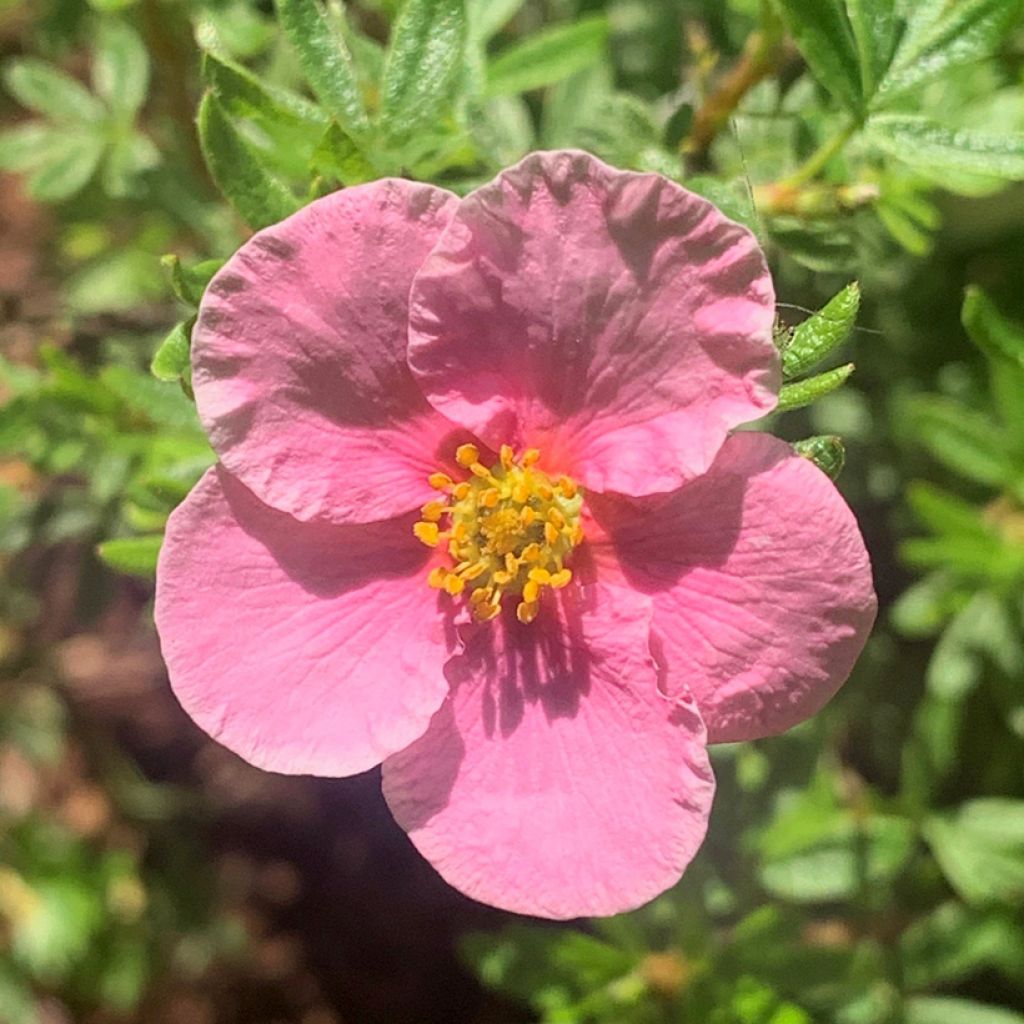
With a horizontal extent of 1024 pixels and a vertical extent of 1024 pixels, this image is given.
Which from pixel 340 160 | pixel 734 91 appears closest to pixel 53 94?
pixel 340 160

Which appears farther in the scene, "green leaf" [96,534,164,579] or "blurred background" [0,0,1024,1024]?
"green leaf" [96,534,164,579]

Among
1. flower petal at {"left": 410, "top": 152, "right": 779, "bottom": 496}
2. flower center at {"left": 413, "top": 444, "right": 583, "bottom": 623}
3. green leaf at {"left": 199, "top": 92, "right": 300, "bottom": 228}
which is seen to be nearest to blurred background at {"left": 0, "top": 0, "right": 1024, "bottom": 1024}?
green leaf at {"left": 199, "top": 92, "right": 300, "bottom": 228}

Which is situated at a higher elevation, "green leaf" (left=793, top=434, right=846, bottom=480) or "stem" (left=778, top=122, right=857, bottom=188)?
"stem" (left=778, top=122, right=857, bottom=188)

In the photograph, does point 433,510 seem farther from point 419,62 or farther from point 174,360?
point 419,62

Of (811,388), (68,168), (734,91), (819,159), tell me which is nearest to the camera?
(811,388)

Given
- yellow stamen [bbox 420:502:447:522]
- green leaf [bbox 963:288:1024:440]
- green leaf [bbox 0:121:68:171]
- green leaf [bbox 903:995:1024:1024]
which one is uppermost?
green leaf [bbox 0:121:68:171]

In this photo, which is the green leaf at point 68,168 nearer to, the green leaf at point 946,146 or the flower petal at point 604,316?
the flower petal at point 604,316

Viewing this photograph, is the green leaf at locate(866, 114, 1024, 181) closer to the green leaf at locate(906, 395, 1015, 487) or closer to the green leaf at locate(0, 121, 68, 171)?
the green leaf at locate(906, 395, 1015, 487)
